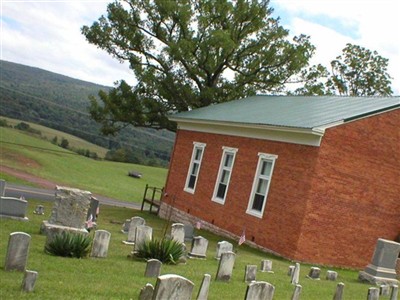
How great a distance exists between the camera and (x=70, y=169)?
5394cm

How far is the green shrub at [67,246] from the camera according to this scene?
490 inches

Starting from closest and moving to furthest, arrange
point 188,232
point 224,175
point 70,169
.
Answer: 1. point 188,232
2. point 224,175
3. point 70,169

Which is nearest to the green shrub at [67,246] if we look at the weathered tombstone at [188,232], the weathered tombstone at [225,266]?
the weathered tombstone at [225,266]

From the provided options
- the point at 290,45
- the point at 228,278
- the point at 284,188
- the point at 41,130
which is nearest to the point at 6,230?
the point at 228,278

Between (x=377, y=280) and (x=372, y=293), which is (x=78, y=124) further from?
(x=372, y=293)

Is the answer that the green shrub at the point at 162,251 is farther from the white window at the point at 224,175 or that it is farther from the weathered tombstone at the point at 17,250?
the white window at the point at 224,175

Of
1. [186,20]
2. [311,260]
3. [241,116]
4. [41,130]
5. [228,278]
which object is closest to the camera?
[228,278]

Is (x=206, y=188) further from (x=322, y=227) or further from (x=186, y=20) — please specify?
(x=186, y=20)

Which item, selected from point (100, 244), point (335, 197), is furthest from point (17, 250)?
point (335, 197)

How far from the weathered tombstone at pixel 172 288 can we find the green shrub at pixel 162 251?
6.97 m

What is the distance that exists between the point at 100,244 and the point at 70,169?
1667 inches

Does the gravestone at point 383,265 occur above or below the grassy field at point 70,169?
above

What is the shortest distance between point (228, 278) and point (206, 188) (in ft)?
45.3

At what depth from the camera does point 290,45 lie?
37.1 m
